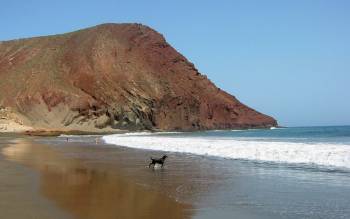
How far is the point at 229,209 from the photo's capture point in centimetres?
924

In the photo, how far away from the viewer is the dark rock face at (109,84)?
100m

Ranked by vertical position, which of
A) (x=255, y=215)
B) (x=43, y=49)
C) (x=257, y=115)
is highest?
(x=43, y=49)

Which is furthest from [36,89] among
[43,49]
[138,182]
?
[138,182]

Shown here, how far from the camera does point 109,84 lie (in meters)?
107

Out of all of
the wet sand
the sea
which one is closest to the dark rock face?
the sea

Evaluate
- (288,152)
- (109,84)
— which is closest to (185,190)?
(288,152)

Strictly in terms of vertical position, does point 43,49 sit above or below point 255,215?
above

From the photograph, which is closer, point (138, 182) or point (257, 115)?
point (138, 182)

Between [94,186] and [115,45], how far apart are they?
103038mm

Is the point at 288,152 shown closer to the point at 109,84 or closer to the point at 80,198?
the point at 80,198

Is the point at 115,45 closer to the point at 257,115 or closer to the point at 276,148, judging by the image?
the point at 257,115

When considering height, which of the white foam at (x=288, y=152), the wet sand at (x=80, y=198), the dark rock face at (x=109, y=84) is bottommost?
the wet sand at (x=80, y=198)

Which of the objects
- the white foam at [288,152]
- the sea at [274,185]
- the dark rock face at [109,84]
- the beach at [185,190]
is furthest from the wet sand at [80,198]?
the dark rock face at [109,84]

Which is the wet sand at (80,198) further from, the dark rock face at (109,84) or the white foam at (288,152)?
the dark rock face at (109,84)
